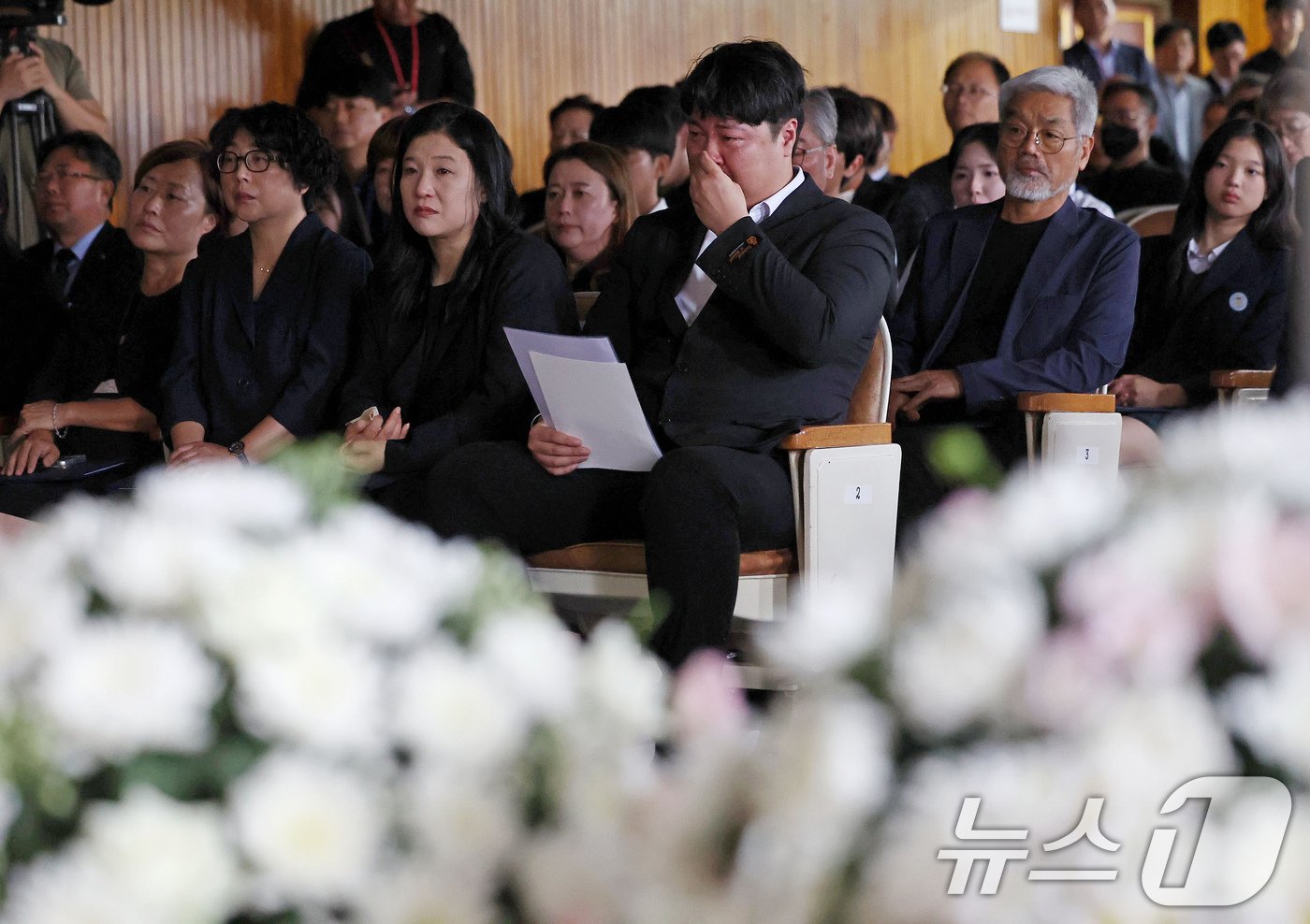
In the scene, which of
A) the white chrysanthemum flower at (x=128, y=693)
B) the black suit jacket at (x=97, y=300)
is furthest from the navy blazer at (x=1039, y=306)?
the white chrysanthemum flower at (x=128, y=693)

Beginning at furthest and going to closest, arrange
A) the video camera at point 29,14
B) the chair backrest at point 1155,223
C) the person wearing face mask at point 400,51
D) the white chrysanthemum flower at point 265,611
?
1. the person wearing face mask at point 400,51
2. the video camera at point 29,14
3. the chair backrest at point 1155,223
4. the white chrysanthemum flower at point 265,611

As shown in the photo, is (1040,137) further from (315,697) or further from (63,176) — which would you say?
(315,697)

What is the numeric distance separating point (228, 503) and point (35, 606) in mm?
79

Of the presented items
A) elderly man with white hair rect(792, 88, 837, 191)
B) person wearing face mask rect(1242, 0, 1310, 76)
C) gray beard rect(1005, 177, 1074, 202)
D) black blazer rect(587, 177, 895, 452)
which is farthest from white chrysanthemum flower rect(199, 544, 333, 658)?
person wearing face mask rect(1242, 0, 1310, 76)

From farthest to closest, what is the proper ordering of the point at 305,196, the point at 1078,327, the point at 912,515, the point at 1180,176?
the point at 1180,176, the point at 305,196, the point at 1078,327, the point at 912,515

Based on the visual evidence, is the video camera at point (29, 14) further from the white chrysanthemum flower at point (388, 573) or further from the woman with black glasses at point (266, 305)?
the white chrysanthemum flower at point (388, 573)

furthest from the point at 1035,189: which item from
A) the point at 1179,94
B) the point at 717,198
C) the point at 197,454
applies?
the point at 1179,94

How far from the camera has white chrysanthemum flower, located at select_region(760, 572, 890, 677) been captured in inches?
17.2

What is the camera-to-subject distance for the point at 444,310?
313cm

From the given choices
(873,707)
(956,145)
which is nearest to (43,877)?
(873,707)

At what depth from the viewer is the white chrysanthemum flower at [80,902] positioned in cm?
44

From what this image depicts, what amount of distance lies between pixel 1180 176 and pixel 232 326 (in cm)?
363

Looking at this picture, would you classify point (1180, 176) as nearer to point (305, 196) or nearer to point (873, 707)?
point (305, 196)

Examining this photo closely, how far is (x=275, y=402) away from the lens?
11.0 feet
